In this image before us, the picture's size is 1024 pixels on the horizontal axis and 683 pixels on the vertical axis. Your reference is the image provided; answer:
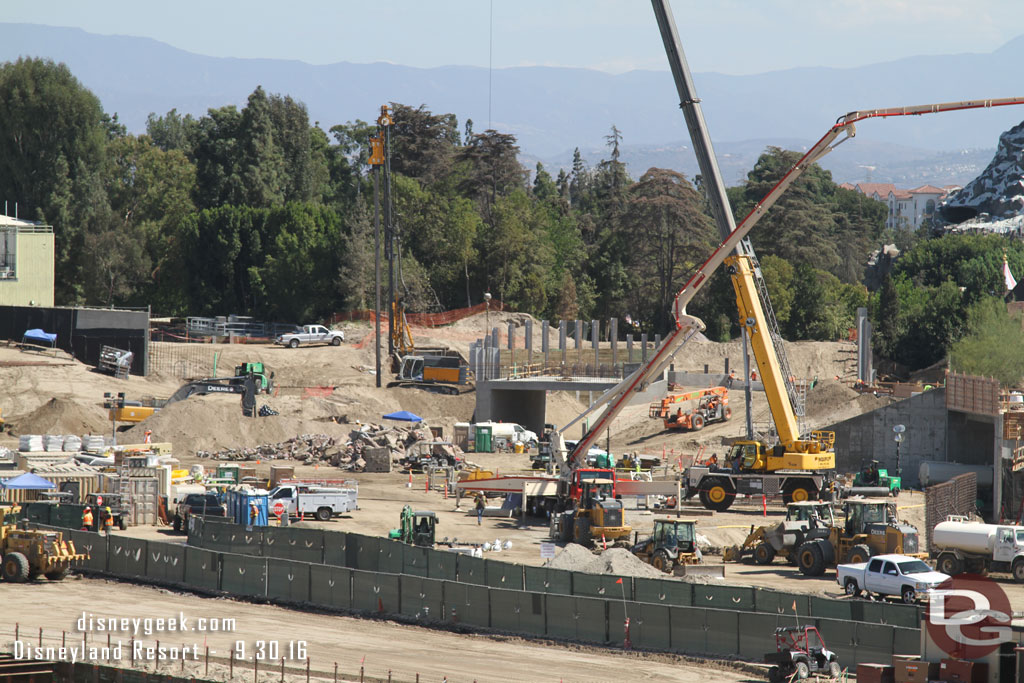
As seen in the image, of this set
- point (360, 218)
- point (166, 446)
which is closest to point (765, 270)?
point (360, 218)

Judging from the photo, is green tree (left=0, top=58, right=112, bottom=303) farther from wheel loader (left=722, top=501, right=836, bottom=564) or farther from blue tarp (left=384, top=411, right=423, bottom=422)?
wheel loader (left=722, top=501, right=836, bottom=564)

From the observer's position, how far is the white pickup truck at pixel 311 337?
86.4 meters

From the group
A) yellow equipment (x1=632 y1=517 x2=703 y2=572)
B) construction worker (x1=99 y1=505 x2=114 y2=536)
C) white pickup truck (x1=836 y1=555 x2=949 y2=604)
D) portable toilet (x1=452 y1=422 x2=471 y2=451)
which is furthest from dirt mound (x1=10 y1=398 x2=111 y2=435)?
white pickup truck (x1=836 y1=555 x2=949 y2=604)

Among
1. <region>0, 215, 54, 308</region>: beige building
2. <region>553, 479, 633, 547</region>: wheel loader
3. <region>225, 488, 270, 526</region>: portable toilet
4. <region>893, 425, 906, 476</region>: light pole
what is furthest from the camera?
<region>0, 215, 54, 308</region>: beige building

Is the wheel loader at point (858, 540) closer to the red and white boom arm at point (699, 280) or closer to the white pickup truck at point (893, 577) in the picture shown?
the white pickup truck at point (893, 577)

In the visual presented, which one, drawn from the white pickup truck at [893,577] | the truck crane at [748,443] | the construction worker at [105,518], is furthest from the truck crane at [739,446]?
the construction worker at [105,518]

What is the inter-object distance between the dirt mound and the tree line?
32.4 metres

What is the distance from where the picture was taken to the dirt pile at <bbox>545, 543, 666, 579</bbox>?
100 ft

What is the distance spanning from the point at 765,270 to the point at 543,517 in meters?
58.8

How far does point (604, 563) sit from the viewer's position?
3072 centimetres

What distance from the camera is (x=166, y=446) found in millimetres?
53031

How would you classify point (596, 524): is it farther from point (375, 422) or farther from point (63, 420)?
point (63, 420)

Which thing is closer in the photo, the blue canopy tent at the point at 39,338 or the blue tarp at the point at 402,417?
the blue tarp at the point at 402,417

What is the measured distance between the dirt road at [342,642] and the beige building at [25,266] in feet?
180
